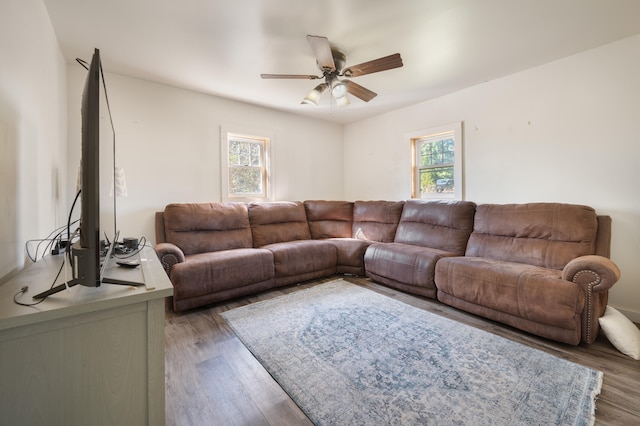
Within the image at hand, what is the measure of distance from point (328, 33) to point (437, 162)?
2.52 meters

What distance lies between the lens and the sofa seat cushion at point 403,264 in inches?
114

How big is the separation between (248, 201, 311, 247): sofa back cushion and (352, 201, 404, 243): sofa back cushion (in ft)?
2.82

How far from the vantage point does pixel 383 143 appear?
459 centimetres

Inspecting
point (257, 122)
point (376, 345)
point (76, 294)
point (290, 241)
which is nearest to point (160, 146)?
point (257, 122)

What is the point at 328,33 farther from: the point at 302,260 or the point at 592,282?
the point at 592,282

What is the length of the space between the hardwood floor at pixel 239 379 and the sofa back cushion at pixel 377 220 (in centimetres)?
173

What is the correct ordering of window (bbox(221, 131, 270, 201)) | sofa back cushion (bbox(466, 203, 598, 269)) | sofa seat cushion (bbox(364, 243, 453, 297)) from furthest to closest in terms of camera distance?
window (bbox(221, 131, 270, 201)) → sofa seat cushion (bbox(364, 243, 453, 297)) → sofa back cushion (bbox(466, 203, 598, 269))

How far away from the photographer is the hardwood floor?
1372mm

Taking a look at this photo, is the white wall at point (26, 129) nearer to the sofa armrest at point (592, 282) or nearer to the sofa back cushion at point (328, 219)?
the sofa back cushion at point (328, 219)

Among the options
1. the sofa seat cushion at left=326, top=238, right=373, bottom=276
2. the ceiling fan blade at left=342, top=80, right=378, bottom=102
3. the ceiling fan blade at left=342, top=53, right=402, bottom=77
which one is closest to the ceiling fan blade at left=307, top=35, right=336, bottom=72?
the ceiling fan blade at left=342, top=53, right=402, bottom=77

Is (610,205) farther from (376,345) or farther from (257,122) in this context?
(257,122)

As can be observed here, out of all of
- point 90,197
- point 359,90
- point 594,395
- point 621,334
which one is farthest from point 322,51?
point 621,334

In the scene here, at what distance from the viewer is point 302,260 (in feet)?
11.2

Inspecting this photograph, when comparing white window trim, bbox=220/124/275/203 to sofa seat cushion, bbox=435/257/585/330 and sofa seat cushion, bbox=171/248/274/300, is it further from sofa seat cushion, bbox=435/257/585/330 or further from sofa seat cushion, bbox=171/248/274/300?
sofa seat cushion, bbox=435/257/585/330
